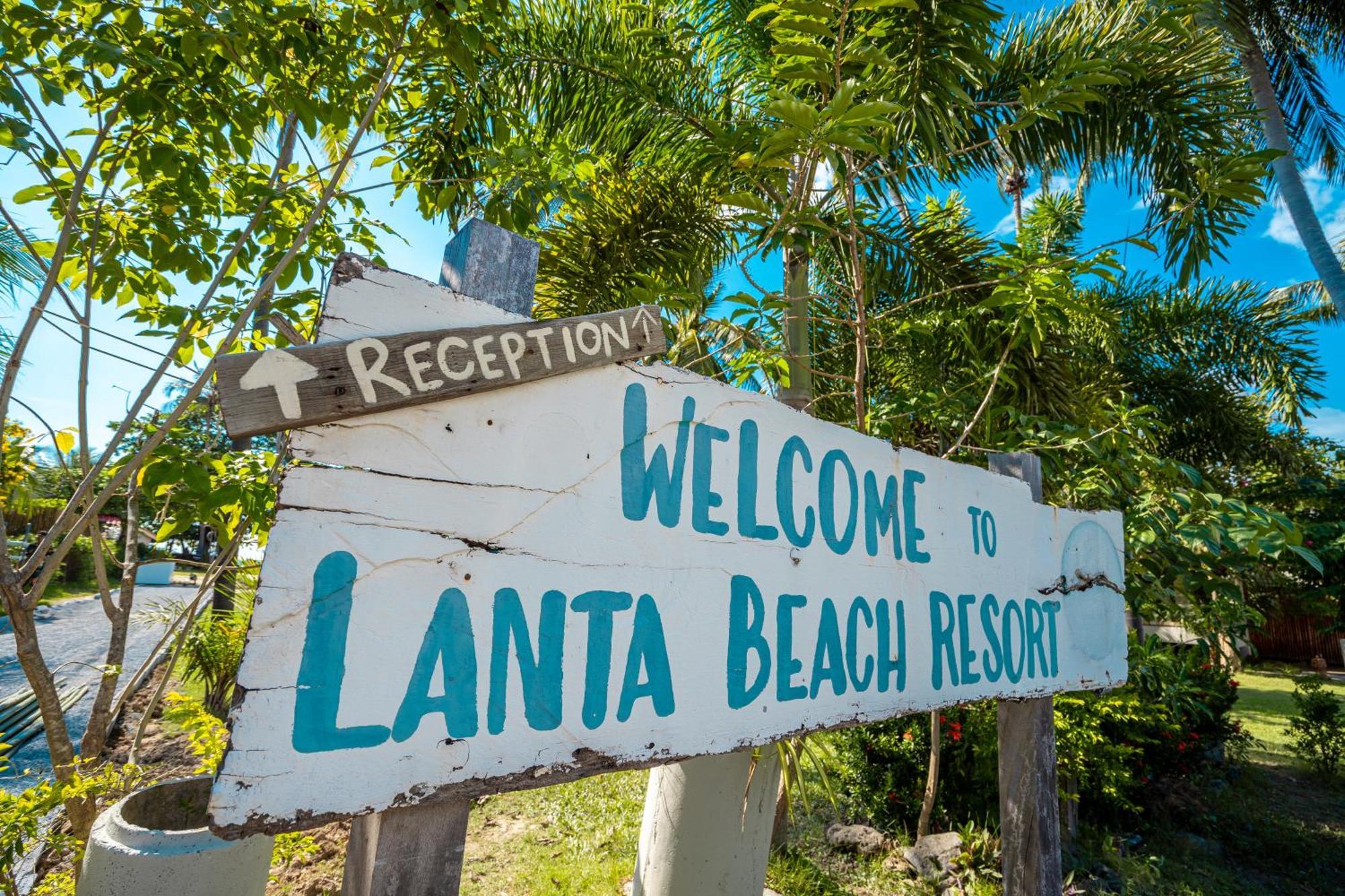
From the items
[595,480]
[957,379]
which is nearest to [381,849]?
[595,480]

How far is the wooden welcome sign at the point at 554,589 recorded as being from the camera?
2.29ft

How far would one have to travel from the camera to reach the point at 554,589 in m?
0.87

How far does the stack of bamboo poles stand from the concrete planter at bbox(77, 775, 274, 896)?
3.43 m

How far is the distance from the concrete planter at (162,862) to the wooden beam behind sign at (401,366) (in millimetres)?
2063

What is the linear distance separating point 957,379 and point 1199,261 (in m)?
1.32

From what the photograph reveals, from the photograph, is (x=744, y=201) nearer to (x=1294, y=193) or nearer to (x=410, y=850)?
(x=410, y=850)

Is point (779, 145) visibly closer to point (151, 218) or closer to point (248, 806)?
point (248, 806)

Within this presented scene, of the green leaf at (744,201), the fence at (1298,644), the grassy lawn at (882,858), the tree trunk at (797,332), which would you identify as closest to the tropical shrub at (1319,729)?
the grassy lawn at (882,858)

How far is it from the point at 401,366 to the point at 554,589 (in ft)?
1.08

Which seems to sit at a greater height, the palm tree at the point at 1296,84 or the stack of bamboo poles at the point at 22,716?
A: the palm tree at the point at 1296,84

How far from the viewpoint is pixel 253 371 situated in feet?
2.22

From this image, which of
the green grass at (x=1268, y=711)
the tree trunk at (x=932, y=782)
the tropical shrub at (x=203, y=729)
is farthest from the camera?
the green grass at (x=1268, y=711)

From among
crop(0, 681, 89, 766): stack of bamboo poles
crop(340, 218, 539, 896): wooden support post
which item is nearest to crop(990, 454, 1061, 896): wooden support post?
crop(340, 218, 539, 896): wooden support post

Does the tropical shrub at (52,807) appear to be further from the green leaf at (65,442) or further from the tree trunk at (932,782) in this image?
the tree trunk at (932,782)
